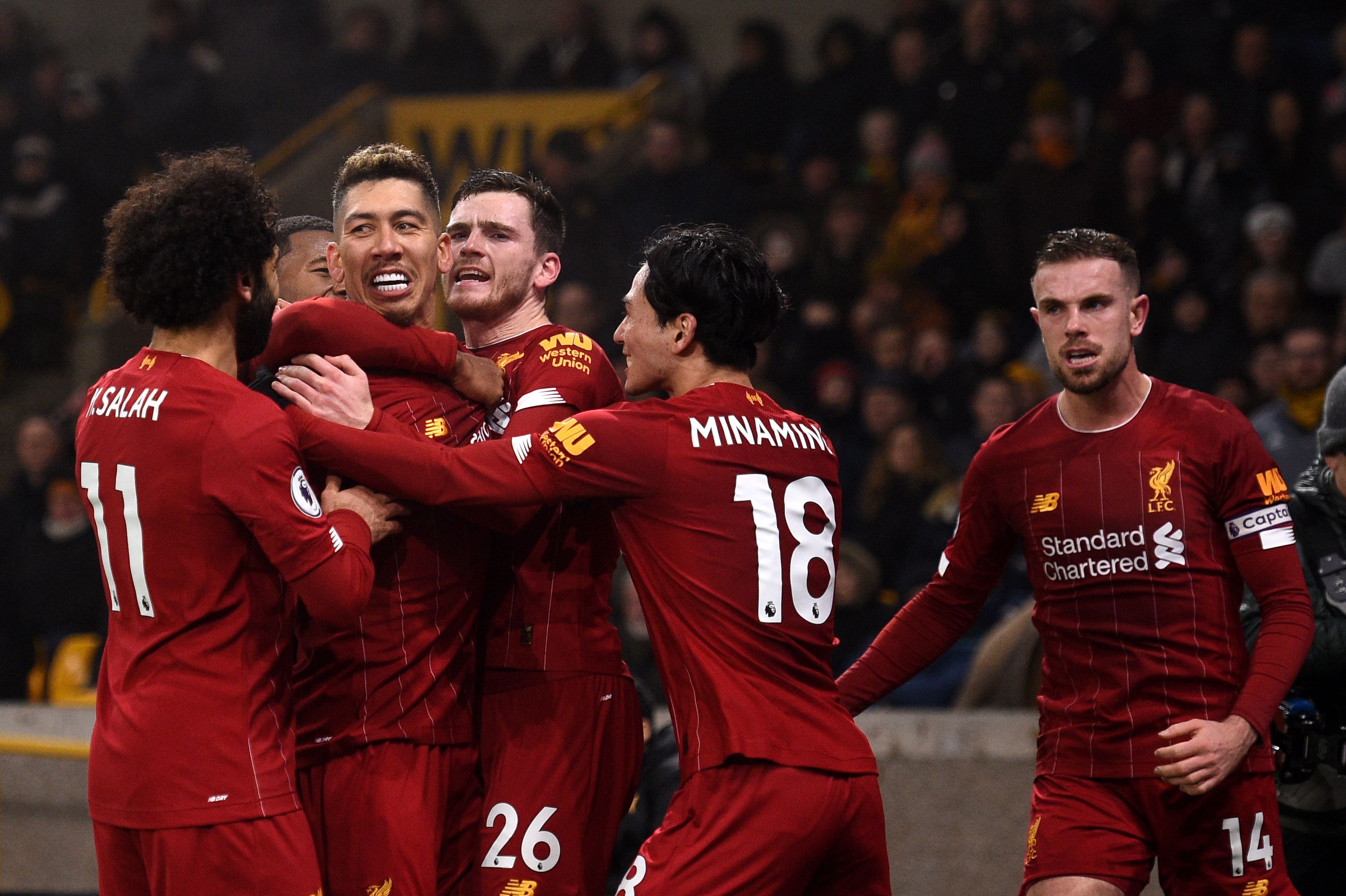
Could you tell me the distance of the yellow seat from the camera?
8.66 m

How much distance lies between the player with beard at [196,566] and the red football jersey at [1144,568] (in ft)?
5.63

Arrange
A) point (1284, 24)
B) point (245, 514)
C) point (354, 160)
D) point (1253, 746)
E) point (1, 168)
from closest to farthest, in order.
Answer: point (245, 514), point (1253, 746), point (354, 160), point (1284, 24), point (1, 168)

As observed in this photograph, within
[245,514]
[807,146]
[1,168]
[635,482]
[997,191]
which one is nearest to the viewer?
[245,514]

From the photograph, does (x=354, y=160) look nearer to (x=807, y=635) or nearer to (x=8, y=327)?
(x=807, y=635)

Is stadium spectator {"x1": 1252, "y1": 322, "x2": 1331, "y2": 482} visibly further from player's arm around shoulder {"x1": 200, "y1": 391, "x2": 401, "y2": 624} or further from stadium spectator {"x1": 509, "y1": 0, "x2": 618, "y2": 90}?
stadium spectator {"x1": 509, "y1": 0, "x2": 618, "y2": 90}

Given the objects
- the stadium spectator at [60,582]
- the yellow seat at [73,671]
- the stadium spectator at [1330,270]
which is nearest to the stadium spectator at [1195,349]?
the stadium spectator at [1330,270]

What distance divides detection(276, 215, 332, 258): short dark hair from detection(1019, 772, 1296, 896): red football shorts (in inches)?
111

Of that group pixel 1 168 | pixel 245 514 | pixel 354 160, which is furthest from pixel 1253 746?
pixel 1 168

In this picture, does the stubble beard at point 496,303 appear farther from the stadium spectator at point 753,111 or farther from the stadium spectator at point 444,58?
the stadium spectator at point 444,58

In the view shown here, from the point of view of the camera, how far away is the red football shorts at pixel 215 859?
132 inches

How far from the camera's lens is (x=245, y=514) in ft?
11.1

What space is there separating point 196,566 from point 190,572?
2 centimetres

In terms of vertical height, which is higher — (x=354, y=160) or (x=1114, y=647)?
(x=354, y=160)

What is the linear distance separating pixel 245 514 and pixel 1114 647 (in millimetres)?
2324
